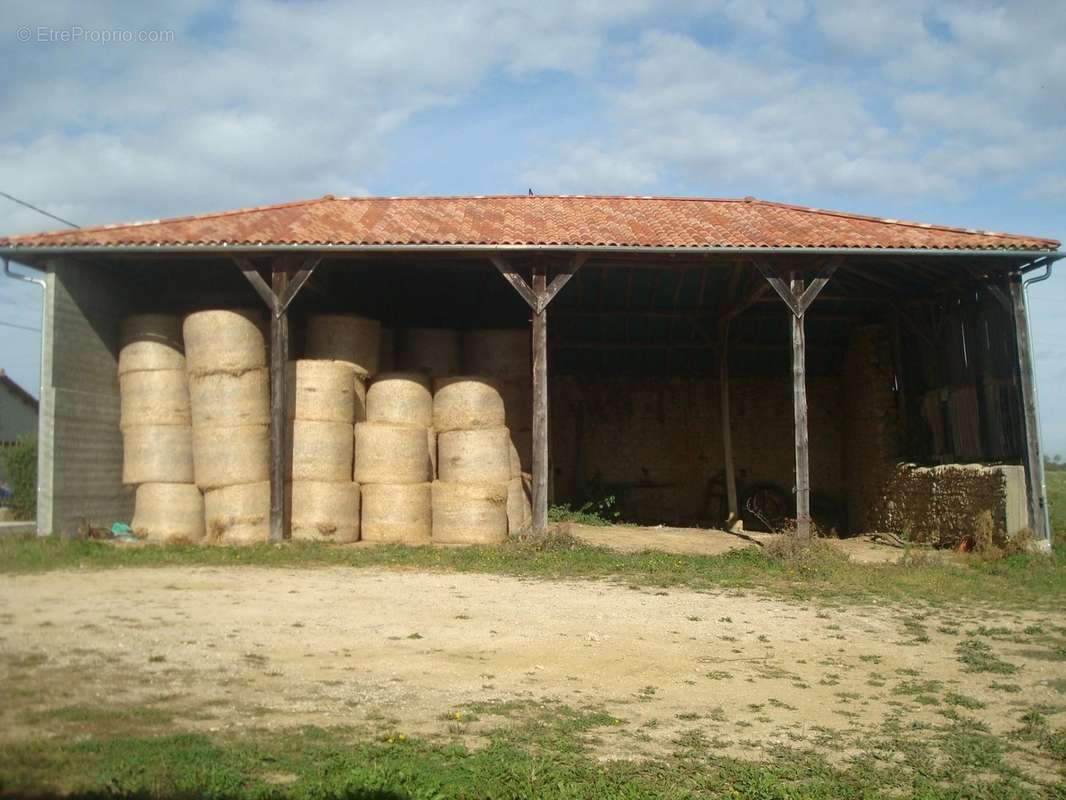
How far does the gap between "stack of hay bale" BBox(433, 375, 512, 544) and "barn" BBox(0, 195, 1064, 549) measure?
764 mm

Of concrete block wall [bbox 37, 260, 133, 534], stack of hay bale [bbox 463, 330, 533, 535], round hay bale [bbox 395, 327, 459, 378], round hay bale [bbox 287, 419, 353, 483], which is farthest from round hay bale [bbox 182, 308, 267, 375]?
stack of hay bale [bbox 463, 330, 533, 535]

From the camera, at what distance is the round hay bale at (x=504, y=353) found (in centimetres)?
1448

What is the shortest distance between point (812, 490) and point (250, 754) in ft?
54.5

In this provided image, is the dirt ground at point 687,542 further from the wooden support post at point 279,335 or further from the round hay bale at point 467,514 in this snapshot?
the wooden support post at point 279,335

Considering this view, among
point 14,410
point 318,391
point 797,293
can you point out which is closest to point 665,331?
point 797,293

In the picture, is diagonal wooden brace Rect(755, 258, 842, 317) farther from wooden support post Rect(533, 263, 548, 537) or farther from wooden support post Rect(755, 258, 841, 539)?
wooden support post Rect(533, 263, 548, 537)

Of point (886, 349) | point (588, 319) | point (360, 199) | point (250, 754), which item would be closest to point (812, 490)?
point (886, 349)

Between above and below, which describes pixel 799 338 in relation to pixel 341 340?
below

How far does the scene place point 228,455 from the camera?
1234 centimetres

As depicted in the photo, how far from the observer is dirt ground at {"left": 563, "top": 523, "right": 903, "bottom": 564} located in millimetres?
12695

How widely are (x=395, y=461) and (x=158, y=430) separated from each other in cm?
308

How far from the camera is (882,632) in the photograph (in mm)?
7859

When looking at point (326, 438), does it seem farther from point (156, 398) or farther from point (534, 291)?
point (534, 291)

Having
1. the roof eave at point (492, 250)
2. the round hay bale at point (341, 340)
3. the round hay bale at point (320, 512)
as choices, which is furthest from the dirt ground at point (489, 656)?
the roof eave at point (492, 250)
